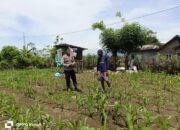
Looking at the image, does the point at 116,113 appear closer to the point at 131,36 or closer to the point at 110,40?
the point at 131,36

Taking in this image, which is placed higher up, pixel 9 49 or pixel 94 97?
pixel 9 49

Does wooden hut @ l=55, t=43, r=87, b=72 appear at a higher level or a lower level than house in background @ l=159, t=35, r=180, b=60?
lower

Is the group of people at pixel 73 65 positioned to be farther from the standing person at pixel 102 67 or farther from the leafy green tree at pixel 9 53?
the leafy green tree at pixel 9 53

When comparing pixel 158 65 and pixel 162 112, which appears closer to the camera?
pixel 162 112

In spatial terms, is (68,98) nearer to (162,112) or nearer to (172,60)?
(162,112)

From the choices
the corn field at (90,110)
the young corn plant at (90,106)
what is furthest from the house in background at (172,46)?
the young corn plant at (90,106)

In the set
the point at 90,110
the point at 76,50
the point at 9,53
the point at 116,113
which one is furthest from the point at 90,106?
the point at 9,53

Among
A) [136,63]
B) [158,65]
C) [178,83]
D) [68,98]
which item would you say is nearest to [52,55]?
[136,63]

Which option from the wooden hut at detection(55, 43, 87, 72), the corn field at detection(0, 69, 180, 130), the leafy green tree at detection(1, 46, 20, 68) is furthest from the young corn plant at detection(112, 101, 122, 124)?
the leafy green tree at detection(1, 46, 20, 68)

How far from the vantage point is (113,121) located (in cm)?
775

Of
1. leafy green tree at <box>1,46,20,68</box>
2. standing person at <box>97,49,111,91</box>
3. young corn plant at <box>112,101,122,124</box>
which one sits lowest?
young corn plant at <box>112,101,122,124</box>

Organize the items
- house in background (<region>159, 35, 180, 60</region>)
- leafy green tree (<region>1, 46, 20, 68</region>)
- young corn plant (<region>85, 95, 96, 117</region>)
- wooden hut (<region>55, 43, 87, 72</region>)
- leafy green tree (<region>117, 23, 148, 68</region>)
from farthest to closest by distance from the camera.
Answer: leafy green tree (<region>1, 46, 20, 68</region>)
house in background (<region>159, 35, 180, 60</region>)
leafy green tree (<region>117, 23, 148, 68</region>)
wooden hut (<region>55, 43, 87, 72</region>)
young corn plant (<region>85, 95, 96, 117</region>)

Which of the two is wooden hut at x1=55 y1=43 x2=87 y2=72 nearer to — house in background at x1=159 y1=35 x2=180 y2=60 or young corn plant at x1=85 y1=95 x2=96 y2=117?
young corn plant at x1=85 y1=95 x2=96 y2=117

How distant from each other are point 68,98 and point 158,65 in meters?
15.0
